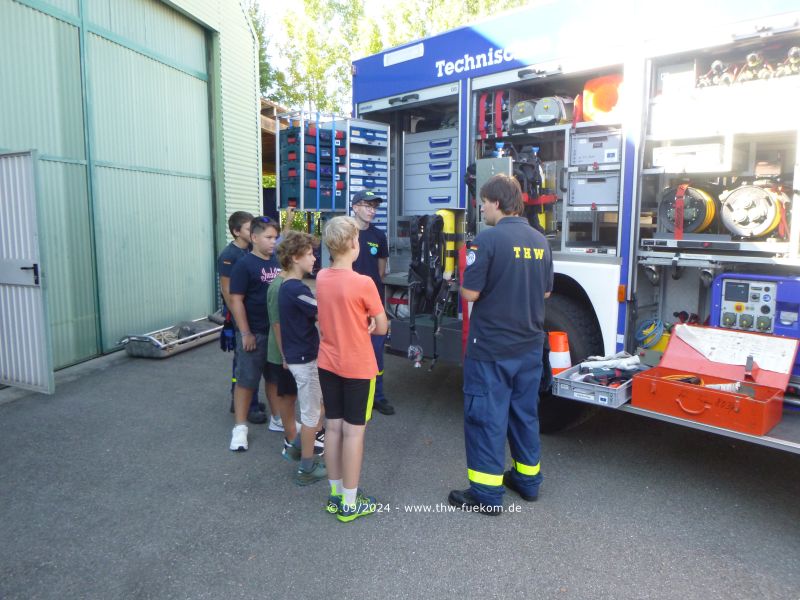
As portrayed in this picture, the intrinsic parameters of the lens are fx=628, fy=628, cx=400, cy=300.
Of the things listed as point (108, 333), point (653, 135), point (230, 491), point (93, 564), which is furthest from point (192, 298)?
point (653, 135)

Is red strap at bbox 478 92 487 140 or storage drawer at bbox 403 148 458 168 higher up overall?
red strap at bbox 478 92 487 140

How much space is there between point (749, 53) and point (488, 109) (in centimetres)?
184

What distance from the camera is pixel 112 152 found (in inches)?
293

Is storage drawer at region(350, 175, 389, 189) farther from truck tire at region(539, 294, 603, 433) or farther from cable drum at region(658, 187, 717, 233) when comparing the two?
cable drum at region(658, 187, 717, 233)

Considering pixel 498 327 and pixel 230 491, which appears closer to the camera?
pixel 498 327

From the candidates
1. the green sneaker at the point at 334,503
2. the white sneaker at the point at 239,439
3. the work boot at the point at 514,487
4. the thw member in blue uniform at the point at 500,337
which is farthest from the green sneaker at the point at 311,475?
the work boot at the point at 514,487

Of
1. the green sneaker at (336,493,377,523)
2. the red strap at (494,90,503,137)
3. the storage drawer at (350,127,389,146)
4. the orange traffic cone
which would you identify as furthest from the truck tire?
the storage drawer at (350,127,389,146)

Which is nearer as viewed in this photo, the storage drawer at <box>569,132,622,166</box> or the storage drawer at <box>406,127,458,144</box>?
the storage drawer at <box>569,132,622,166</box>

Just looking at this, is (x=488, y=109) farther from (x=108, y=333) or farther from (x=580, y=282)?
(x=108, y=333)

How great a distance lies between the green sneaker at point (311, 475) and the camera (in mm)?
3912

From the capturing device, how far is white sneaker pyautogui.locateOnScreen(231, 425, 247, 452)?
Result: 4.46 m

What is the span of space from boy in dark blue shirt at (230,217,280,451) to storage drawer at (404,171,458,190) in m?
2.05

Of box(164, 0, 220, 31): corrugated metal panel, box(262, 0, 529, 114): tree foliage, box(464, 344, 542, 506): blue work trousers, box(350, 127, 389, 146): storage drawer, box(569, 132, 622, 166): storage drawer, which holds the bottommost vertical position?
box(464, 344, 542, 506): blue work trousers

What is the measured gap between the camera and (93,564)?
3.05 meters
